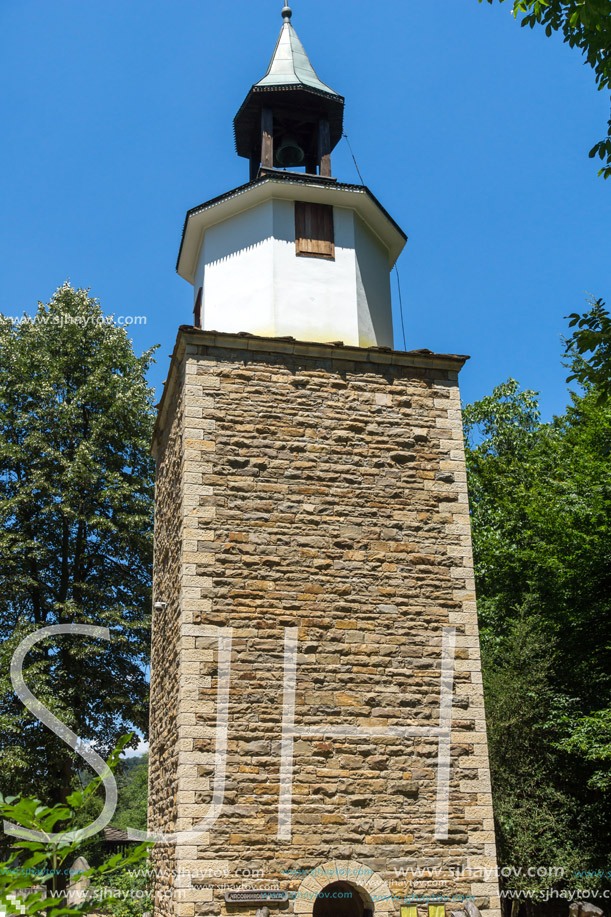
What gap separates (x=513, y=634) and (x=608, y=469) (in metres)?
3.54

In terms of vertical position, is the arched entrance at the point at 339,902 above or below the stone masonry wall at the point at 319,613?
below

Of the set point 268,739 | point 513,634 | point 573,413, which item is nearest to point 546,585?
point 513,634

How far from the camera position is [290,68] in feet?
37.6

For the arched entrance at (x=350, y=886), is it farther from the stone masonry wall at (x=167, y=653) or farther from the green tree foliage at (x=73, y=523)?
the green tree foliage at (x=73, y=523)

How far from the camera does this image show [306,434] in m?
9.03

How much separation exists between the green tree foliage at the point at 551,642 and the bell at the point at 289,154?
18.4 feet

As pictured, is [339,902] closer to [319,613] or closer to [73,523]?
[319,613]

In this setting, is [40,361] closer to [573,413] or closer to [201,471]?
[201,471]

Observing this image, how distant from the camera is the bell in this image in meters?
11.4

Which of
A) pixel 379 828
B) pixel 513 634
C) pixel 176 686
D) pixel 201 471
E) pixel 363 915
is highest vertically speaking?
pixel 201 471

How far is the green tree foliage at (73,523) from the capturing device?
14828mm

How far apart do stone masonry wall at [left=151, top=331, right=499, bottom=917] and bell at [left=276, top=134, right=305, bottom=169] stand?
361 cm

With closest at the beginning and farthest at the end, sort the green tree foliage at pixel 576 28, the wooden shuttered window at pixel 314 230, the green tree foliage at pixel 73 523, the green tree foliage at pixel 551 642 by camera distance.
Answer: the green tree foliage at pixel 576 28
the wooden shuttered window at pixel 314 230
the green tree foliage at pixel 551 642
the green tree foliage at pixel 73 523

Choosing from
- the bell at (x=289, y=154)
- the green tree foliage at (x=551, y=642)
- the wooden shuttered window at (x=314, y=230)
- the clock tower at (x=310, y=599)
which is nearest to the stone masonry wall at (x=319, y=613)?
the clock tower at (x=310, y=599)
